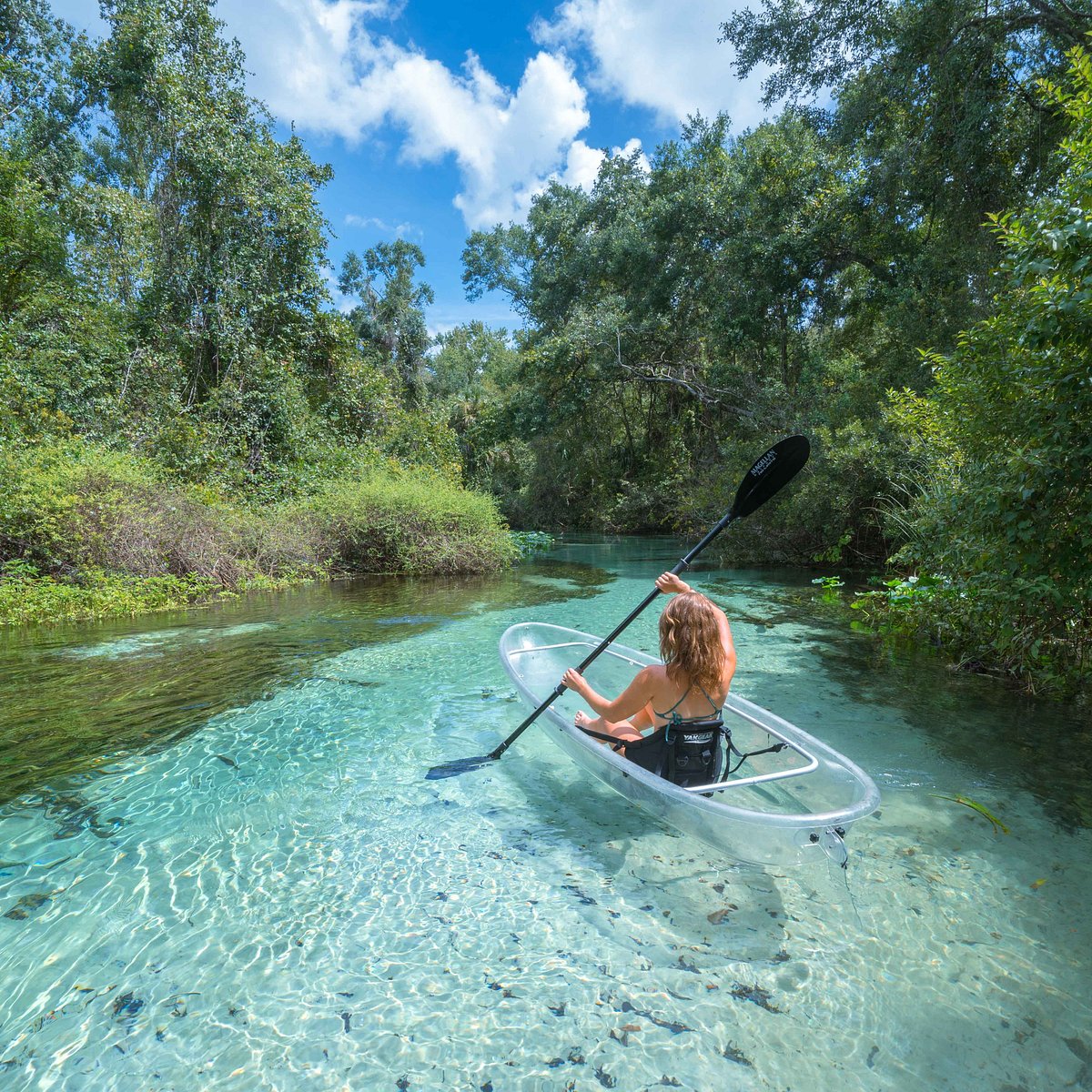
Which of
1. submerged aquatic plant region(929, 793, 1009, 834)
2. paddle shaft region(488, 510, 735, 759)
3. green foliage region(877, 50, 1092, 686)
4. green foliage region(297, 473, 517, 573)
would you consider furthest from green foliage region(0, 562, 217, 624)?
green foliage region(877, 50, 1092, 686)

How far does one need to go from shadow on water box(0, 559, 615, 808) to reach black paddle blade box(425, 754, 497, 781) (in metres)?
1.89

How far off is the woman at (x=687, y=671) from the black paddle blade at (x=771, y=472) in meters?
1.16

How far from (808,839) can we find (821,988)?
0.52 metres

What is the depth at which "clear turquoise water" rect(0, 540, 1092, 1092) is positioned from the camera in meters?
2.13

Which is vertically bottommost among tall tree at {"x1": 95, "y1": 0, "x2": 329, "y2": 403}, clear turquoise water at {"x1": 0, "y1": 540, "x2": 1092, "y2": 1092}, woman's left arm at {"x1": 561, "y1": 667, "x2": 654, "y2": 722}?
clear turquoise water at {"x1": 0, "y1": 540, "x2": 1092, "y2": 1092}

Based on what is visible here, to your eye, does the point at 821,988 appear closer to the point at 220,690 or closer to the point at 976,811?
the point at 976,811

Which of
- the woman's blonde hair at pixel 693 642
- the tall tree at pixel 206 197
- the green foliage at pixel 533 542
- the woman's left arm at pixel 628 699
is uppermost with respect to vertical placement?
the tall tree at pixel 206 197

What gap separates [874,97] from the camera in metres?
11.0

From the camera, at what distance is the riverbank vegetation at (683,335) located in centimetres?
437

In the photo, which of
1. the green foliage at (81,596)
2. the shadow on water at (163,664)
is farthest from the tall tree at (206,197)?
the shadow on water at (163,664)

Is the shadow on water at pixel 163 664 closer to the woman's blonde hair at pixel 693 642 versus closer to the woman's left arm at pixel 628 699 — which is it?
the woman's left arm at pixel 628 699

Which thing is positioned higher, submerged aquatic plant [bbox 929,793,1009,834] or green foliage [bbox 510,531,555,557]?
green foliage [bbox 510,531,555,557]

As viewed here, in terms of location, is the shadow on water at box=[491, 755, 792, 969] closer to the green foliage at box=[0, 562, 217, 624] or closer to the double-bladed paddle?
the double-bladed paddle

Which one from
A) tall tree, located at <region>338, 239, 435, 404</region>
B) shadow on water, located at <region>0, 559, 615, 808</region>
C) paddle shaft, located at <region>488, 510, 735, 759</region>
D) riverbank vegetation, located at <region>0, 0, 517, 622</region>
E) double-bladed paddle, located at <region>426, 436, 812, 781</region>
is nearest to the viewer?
paddle shaft, located at <region>488, 510, 735, 759</region>
